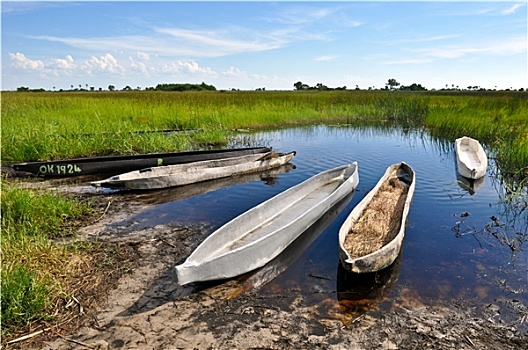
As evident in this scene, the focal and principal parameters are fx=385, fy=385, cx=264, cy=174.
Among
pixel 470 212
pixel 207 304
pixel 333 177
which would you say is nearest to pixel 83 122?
pixel 333 177

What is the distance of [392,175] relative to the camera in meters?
7.66

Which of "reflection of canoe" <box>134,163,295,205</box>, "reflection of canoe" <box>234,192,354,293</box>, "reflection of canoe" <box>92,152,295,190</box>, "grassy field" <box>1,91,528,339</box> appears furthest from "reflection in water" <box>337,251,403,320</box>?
"reflection of canoe" <box>92,152,295,190</box>

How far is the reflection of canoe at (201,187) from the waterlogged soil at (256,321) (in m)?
2.73

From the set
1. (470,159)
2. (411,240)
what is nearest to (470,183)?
(470,159)

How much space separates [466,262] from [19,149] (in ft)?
29.8

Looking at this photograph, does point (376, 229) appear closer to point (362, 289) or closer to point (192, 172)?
point (362, 289)

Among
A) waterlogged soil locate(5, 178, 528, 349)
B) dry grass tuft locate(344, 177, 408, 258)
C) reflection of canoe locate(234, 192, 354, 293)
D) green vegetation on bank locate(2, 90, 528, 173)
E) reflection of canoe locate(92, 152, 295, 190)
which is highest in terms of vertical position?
green vegetation on bank locate(2, 90, 528, 173)

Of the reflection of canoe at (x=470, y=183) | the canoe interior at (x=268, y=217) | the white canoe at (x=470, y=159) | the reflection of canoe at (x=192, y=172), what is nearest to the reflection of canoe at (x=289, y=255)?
the canoe interior at (x=268, y=217)

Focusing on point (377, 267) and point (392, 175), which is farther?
point (392, 175)

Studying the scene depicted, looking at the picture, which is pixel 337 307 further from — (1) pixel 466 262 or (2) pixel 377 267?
(1) pixel 466 262

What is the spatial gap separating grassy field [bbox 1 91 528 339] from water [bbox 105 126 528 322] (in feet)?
3.60

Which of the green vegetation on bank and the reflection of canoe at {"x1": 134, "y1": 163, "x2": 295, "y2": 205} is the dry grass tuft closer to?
the reflection of canoe at {"x1": 134, "y1": 163, "x2": 295, "y2": 205}

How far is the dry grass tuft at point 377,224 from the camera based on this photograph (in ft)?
14.4

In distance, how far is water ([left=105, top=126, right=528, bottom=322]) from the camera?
3.82 m
